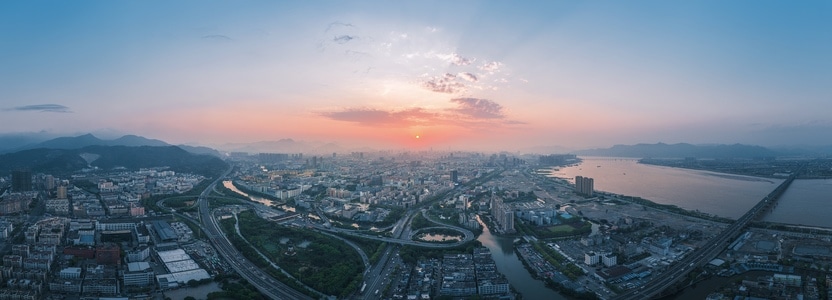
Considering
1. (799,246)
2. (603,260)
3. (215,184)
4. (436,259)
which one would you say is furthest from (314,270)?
(215,184)

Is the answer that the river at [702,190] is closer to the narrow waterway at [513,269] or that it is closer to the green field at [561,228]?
the green field at [561,228]

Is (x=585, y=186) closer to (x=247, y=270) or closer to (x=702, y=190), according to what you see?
(x=702, y=190)

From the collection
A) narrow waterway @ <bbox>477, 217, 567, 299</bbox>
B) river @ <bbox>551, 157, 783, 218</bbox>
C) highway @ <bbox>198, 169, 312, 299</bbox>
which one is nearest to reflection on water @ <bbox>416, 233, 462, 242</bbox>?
narrow waterway @ <bbox>477, 217, 567, 299</bbox>

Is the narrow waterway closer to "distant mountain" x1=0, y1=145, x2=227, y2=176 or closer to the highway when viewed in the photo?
the highway

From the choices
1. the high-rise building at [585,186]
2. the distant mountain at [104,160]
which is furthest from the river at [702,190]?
the distant mountain at [104,160]

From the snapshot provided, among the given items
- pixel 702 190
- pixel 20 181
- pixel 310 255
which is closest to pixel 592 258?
pixel 310 255

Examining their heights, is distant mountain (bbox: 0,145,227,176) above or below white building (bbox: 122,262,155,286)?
above
